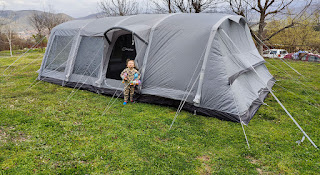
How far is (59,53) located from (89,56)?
1279 millimetres

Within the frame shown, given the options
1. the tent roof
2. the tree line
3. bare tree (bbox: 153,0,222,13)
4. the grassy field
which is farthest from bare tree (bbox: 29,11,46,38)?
the grassy field

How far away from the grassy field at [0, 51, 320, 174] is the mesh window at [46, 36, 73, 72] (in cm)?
197

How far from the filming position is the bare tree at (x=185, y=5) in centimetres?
1484

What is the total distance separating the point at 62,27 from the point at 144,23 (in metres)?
3.52

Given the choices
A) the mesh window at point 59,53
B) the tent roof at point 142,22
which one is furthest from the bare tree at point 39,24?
the tent roof at point 142,22

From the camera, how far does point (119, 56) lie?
6.71 metres

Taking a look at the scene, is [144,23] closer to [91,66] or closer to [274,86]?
[91,66]

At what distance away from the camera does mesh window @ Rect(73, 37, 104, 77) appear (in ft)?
21.8

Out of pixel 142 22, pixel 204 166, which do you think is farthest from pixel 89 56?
pixel 204 166

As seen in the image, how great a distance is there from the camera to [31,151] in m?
3.48

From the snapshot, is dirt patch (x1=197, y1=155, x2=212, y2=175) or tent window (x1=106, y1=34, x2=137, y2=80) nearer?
dirt patch (x1=197, y1=155, x2=212, y2=175)

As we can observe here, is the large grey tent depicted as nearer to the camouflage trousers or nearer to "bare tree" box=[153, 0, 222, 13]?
the camouflage trousers

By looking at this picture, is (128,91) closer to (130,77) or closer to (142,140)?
(130,77)

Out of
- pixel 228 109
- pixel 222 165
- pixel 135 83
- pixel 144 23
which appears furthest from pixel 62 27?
pixel 222 165
